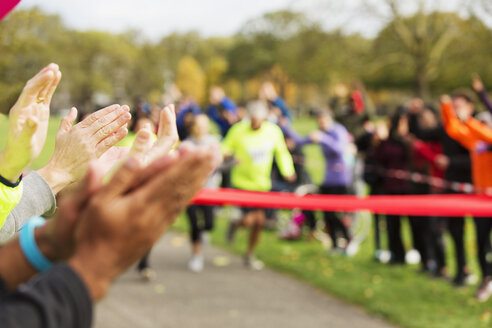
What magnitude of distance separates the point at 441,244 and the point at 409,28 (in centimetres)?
2471

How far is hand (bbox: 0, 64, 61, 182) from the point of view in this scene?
1.30 m

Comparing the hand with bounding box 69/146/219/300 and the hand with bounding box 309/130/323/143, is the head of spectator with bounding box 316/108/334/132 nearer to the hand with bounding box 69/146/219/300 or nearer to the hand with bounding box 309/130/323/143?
the hand with bounding box 309/130/323/143

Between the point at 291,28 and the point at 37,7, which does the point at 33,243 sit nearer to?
the point at 37,7

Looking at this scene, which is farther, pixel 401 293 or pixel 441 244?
pixel 441 244

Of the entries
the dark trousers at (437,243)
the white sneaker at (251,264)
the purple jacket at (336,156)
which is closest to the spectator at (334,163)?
the purple jacket at (336,156)

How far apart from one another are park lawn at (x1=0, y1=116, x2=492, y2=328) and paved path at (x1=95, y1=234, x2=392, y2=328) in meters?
0.20

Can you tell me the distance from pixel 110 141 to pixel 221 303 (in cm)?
481

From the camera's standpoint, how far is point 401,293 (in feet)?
20.5

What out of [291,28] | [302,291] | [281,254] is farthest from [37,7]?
[291,28]

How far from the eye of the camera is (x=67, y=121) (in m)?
1.72

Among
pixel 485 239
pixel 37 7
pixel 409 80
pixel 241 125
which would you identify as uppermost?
pixel 37 7

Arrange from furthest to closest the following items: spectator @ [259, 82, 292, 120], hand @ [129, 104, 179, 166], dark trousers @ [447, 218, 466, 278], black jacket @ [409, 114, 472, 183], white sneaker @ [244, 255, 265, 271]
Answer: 1. spectator @ [259, 82, 292, 120]
2. white sneaker @ [244, 255, 265, 271]
3. black jacket @ [409, 114, 472, 183]
4. dark trousers @ [447, 218, 466, 278]
5. hand @ [129, 104, 179, 166]

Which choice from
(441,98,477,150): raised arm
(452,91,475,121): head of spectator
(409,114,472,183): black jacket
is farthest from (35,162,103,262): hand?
(409,114,472,183): black jacket

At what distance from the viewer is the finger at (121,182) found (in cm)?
86
